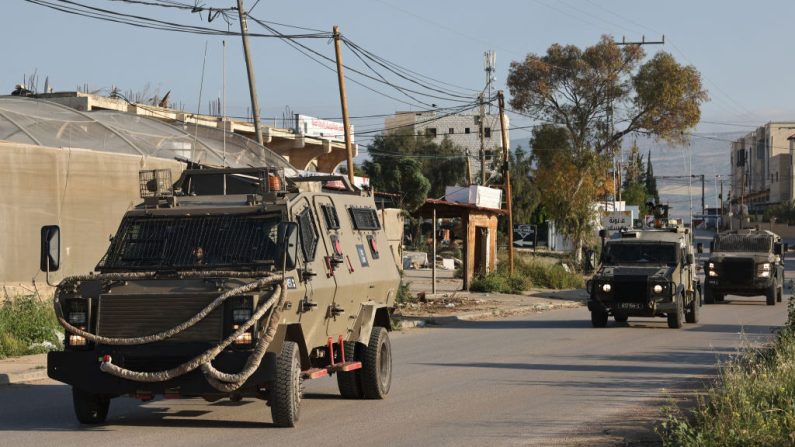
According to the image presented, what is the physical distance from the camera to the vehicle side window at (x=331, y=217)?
12594mm

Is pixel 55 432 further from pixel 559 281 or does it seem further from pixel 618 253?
pixel 559 281

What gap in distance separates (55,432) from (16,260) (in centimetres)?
1271

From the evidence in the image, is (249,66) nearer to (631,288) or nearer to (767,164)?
(631,288)

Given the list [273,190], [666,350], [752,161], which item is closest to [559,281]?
[666,350]

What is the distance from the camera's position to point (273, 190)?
40.3 feet

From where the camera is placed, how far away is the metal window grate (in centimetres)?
1369

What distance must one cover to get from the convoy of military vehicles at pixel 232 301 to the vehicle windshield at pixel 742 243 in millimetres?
24628

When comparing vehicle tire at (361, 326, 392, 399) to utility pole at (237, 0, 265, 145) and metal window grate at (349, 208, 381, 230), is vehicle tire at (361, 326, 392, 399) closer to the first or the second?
metal window grate at (349, 208, 381, 230)

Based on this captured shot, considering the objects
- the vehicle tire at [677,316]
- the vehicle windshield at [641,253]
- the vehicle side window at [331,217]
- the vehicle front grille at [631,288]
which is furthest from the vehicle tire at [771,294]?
the vehicle side window at [331,217]

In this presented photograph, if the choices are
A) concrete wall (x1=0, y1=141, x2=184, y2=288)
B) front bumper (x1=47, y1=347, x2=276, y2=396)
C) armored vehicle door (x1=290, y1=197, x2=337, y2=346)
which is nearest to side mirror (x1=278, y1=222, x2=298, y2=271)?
armored vehicle door (x1=290, y1=197, x2=337, y2=346)

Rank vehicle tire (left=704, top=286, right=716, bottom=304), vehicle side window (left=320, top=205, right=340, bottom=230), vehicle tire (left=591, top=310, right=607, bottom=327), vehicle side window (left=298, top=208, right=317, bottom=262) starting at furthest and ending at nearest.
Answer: vehicle tire (left=704, top=286, right=716, bottom=304)
vehicle tire (left=591, top=310, right=607, bottom=327)
vehicle side window (left=320, top=205, right=340, bottom=230)
vehicle side window (left=298, top=208, right=317, bottom=262)

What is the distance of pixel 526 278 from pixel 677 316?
16.4 metres

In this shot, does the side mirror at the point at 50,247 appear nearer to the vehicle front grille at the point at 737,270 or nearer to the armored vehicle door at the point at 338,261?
the armored vehicle door at the point at 338,261

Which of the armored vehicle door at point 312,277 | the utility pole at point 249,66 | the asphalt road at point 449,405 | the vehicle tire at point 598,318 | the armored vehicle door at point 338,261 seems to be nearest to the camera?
the asphalt road at point 449,405
